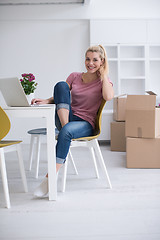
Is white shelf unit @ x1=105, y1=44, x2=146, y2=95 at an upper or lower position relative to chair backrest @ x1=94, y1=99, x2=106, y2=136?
upper

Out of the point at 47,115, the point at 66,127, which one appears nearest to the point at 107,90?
the point at 66,127

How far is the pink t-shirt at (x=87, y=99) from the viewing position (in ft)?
8.75

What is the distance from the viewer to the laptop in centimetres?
218

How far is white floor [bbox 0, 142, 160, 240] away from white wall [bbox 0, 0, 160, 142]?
8.10ft

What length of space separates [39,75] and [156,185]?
122 inches

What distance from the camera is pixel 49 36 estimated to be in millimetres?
5152

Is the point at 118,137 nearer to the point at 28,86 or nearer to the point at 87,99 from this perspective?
the point at 87,99

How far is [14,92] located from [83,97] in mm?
659

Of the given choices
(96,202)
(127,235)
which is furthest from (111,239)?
(96,202)

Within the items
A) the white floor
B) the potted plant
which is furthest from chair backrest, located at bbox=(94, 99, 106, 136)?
the potted plant

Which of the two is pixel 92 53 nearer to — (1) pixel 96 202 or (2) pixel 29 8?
(1) pixel 96 202

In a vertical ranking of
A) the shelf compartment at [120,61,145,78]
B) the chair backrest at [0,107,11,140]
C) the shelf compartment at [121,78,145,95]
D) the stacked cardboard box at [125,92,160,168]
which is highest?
the shelf compartment at [120,61,145,78]

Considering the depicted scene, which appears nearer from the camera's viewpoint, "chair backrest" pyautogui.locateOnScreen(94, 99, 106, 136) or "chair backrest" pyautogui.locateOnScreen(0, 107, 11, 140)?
"chair backrest" pyautogui.locateOnScreen(0, 107, 11, 140)

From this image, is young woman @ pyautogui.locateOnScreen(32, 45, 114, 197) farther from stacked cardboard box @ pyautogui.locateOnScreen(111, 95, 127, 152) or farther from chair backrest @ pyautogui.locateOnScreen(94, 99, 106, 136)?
stacked cardboard box @ pyautogui.locateOnScreen(111, 95, 127, 152)
